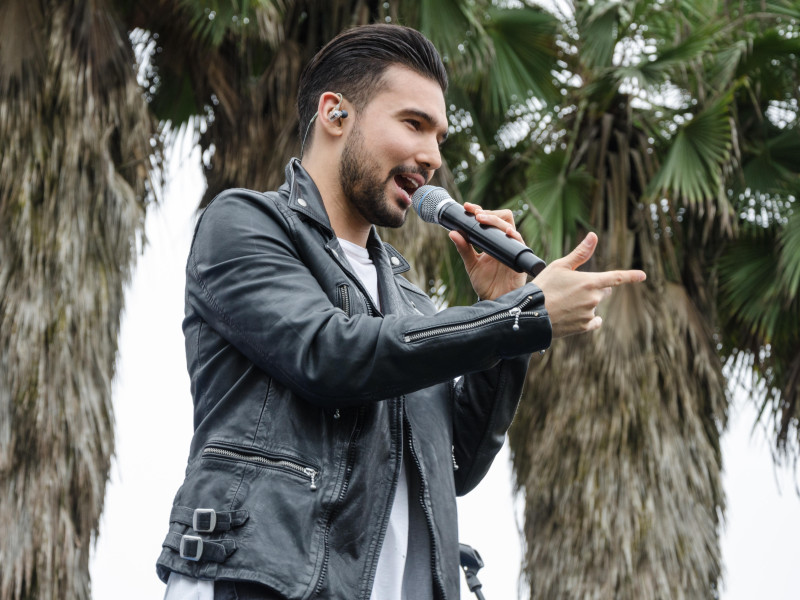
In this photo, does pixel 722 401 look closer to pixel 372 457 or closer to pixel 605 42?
pixel 605 42

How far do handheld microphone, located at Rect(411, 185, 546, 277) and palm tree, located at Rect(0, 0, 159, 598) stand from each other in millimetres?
3707

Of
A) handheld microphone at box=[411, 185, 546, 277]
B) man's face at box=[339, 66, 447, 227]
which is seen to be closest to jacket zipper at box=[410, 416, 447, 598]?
handheld microphone at box=[411, 185, 546, 277]

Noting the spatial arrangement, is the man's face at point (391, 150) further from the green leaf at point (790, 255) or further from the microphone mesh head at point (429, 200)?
the green leaf at point (790, 255)

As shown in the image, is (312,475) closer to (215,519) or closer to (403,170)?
(215,519)

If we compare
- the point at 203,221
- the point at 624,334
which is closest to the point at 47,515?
the point at 203,221

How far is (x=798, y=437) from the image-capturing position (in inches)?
324

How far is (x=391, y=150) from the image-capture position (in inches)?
82.0

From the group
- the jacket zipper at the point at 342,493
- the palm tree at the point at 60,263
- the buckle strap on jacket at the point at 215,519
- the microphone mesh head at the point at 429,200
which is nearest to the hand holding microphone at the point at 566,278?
the microphone mesh head at the point at 429,200

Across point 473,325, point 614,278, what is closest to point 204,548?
point 473,325

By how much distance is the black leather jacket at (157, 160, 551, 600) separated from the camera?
1688 millimetres

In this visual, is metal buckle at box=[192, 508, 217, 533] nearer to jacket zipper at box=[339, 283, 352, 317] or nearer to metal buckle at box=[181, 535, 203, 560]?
metal buckle at box=[181, 535, 203, 560]

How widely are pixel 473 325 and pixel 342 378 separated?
0.71ft

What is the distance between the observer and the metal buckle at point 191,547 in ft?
5.48

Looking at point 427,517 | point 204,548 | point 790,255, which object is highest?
point 790,255
